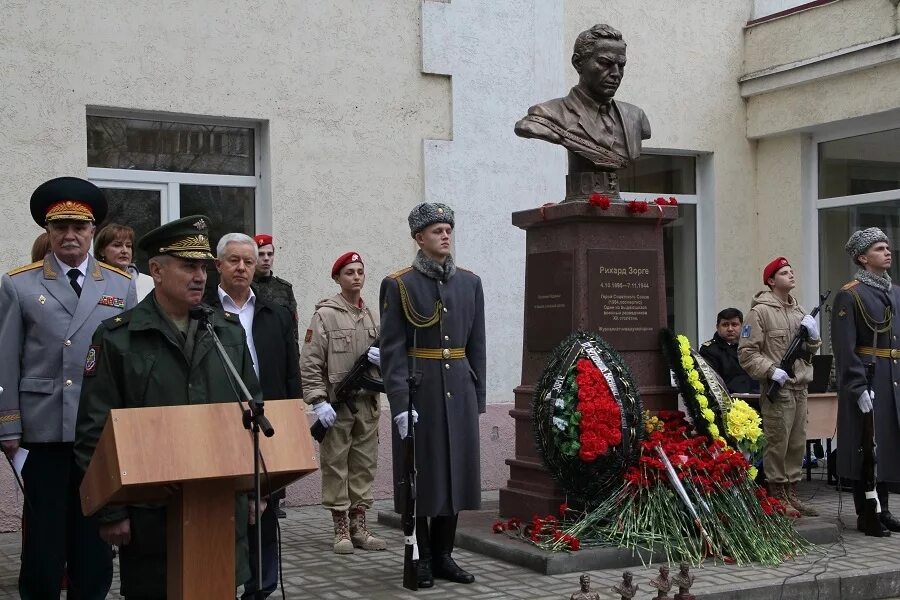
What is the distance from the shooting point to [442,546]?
6.63m

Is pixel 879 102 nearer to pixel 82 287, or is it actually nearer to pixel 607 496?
pixel 607 496

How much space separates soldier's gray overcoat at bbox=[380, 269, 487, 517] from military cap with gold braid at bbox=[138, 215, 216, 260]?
2.54 metres

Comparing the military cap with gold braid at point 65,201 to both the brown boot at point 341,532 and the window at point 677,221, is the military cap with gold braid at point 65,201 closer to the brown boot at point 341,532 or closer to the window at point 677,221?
the brown boot at point 341,532

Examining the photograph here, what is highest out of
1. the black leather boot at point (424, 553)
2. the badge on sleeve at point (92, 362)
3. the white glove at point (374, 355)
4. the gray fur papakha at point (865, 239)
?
the gray fur papakha at point (865, 239)

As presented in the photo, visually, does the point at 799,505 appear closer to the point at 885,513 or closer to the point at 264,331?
the point at 885,513

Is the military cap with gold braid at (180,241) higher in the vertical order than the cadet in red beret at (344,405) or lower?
higher

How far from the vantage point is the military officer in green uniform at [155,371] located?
398 centimetres

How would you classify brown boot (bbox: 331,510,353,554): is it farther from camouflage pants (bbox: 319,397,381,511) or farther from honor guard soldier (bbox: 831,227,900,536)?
honor guard soldier (bbox: 831,227,900,536)

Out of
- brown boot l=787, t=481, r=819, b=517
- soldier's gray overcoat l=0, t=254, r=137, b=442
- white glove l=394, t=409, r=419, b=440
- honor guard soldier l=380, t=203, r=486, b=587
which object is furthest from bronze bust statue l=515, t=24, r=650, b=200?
soldier's gray overcoat l=0, t=254, r=137, b=442

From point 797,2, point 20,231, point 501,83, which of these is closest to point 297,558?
point 20,231

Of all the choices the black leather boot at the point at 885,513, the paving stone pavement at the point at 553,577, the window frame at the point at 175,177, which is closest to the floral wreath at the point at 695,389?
the paving stone pavement at the point at 553,577

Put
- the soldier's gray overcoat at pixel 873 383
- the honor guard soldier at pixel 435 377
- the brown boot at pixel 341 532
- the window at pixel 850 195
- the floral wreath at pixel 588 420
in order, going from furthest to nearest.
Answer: the window at pixel 850 195
the soldier's gray overcoat at pixel 873 383
the brown boot at pixel 341 532
the floral wreath at pixel 588 420
the honor guard soldier at pixel 435 377

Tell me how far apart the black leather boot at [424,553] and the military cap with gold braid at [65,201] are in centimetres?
249

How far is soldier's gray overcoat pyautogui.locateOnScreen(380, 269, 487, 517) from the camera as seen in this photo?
6.57 metres
